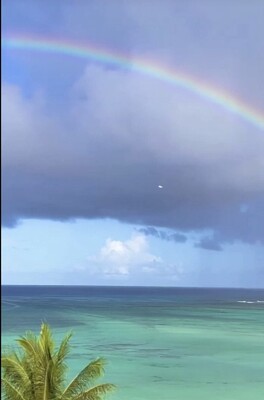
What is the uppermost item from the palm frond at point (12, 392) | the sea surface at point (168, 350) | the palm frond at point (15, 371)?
the palm frond at point (15, 371)

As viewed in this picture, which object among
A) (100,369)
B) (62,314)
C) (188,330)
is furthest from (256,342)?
(100,369)

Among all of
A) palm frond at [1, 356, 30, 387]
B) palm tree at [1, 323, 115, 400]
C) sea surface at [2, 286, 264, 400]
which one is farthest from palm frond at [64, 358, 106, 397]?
sea surface at [2, 286, 264, 400]

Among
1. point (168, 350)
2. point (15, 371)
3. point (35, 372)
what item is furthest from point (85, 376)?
point (168, 350)

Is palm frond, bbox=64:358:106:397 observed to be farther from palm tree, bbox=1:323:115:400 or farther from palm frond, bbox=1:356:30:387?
palm frond, bbox=1:356:30:387

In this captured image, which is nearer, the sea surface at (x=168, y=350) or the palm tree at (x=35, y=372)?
the palm tree at (x=35, y=372)

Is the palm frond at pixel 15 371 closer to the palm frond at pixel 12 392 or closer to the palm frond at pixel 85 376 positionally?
the palm frond at pixel 12 392

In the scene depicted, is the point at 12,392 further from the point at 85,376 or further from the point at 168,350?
the point at 168,350

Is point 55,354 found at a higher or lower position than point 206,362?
Result: higher

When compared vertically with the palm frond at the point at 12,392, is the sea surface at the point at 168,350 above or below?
below

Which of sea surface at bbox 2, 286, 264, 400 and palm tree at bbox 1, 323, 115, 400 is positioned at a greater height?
palm tree at bbox 1, 323, 115, 400

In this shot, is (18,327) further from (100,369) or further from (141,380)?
(100,369)

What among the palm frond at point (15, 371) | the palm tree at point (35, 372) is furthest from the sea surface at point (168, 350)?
the palm frond at point (15, 371)
